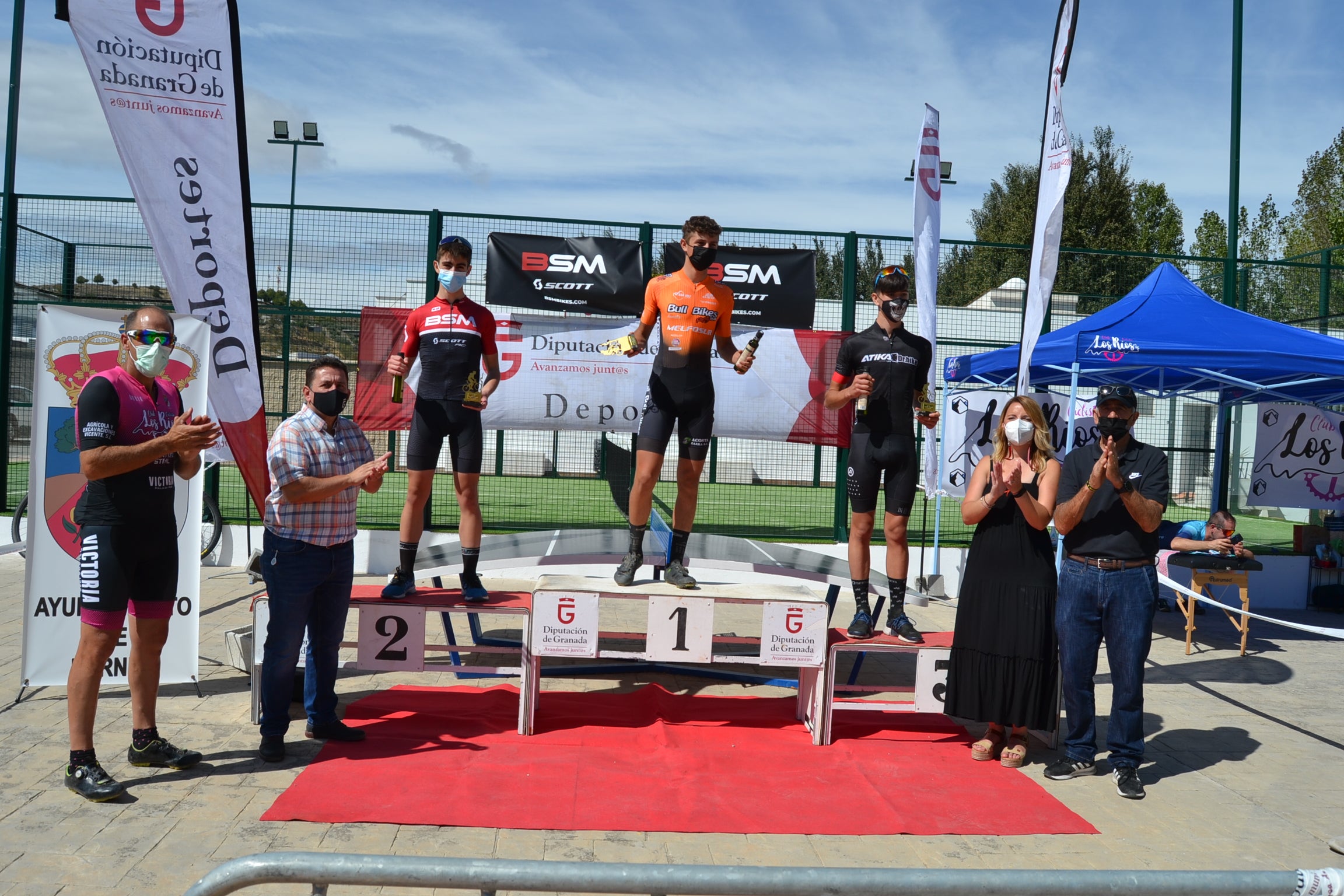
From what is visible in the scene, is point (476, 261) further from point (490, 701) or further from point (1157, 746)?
point (1157, 746)

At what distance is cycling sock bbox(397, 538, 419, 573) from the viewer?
5699mm

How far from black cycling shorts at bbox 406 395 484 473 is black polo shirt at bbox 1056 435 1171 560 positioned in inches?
125

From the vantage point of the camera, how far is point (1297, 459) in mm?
10422

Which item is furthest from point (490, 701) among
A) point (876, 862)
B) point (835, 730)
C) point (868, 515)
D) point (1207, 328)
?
point (1207, 328)

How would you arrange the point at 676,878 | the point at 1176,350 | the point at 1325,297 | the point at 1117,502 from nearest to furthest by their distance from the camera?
the point at 676,878 → the point at 1117,502 → the point at 1176,350 → the point at 1325,297

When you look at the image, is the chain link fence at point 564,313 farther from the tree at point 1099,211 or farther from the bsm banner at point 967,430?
the tree at point 1099,211

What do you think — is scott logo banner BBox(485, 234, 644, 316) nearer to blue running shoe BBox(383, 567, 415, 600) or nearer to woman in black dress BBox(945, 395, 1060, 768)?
blue running shoe BBox(383, 567, 415, 600)

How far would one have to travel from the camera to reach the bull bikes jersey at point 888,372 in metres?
5.50

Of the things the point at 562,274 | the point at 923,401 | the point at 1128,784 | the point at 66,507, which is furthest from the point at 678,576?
the point at 562,274

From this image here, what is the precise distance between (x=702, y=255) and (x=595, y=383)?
418 centimetres

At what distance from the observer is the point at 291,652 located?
4680 mm

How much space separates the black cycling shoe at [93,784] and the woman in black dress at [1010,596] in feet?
12.7

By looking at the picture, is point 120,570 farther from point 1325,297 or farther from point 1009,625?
point 1325,297

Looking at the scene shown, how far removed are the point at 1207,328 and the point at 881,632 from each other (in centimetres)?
425
